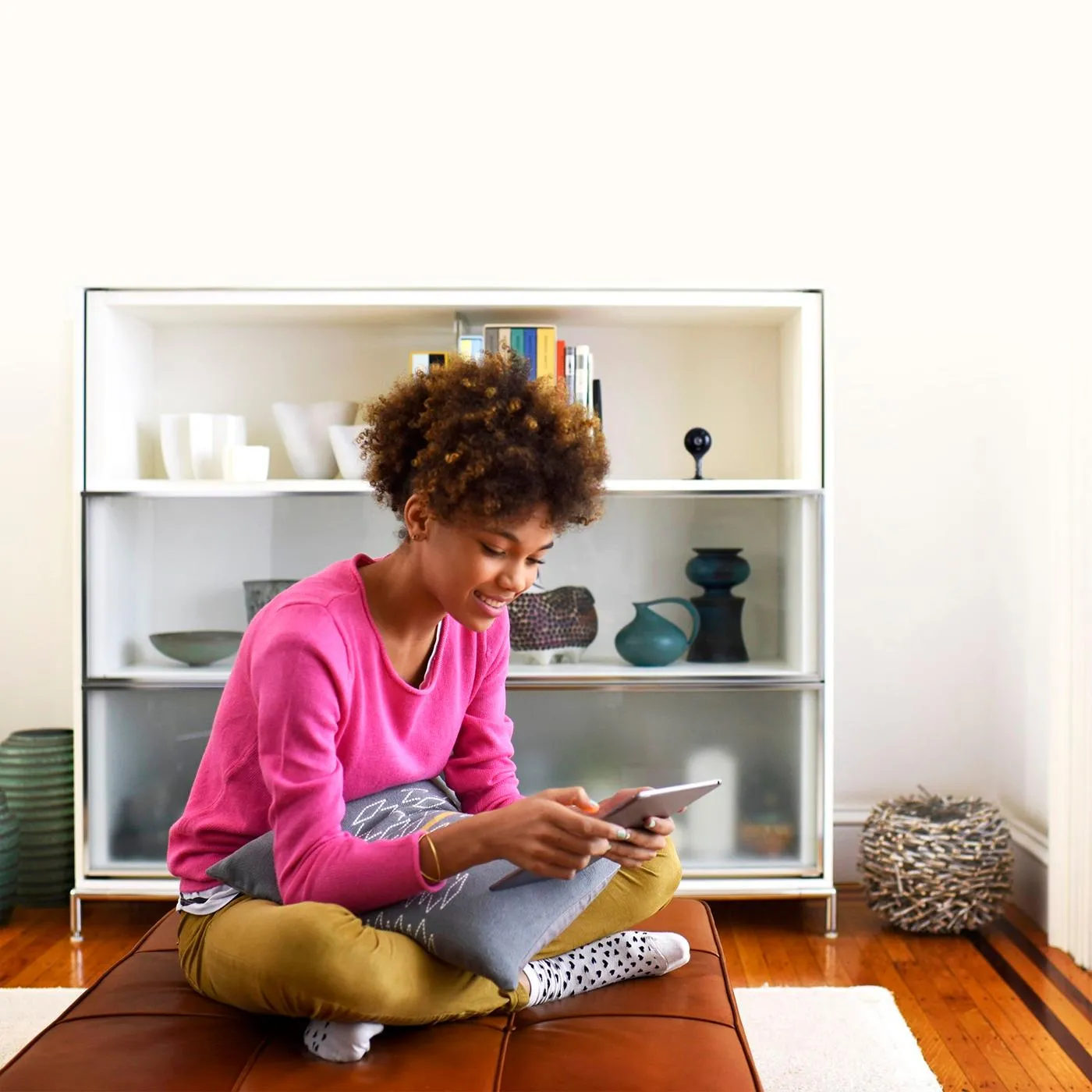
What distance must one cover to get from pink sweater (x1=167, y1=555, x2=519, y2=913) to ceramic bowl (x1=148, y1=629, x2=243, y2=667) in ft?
3.86

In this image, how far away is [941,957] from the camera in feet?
8.88

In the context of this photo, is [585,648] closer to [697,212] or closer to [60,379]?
[697,212]

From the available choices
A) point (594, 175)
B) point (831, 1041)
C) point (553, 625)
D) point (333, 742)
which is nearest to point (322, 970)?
Answer: point (333, 742)

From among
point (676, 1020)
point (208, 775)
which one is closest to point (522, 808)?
point (676, 1020)

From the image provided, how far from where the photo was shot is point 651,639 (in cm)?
299

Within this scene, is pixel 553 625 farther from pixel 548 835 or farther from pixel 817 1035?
pixel 548 835

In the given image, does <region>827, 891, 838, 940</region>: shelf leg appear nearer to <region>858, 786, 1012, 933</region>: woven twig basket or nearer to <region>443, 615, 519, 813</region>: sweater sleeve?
<region>858, 786, 1012, 933</region>: woven twig basket

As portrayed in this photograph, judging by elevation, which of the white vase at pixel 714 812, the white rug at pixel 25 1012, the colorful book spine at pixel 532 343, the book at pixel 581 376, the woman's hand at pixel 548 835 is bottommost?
the white rug at pixel 25 1012

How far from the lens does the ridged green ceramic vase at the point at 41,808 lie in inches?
119

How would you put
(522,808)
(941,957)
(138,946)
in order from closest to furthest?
(522,808)
(138,946)
(941,957)

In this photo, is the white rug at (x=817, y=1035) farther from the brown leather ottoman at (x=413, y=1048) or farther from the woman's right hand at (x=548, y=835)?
the woman's right hand at (x=548, y=835)

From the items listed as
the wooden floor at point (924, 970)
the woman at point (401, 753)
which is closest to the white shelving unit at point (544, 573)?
the wooden floor at point (924, 970)

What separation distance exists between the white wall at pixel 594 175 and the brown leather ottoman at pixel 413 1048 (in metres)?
1.87

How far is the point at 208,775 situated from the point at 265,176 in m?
1.99
